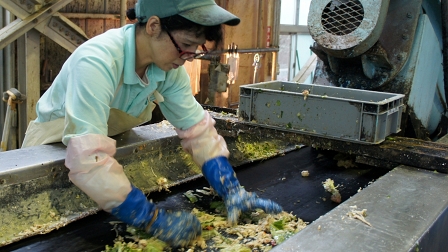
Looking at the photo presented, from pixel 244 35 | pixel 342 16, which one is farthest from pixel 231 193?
pixel 244 35

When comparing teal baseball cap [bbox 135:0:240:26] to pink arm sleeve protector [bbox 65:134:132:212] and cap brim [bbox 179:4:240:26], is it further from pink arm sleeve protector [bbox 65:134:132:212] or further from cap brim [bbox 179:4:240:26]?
pink arm sleeve protector [bbox 65:134:132:212]

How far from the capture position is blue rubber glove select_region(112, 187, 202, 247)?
1752mm

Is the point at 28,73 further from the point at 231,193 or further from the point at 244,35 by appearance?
the point at 244,35

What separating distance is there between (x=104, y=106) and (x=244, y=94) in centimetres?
135

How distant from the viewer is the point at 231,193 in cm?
225

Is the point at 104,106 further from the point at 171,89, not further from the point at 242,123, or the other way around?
the point at 242,123

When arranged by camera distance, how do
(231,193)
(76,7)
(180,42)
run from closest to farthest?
1. (180,42)
2. (231,193)
3. (76,7)

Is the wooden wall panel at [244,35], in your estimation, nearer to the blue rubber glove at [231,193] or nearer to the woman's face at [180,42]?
the blue rubber glove at [231,193]

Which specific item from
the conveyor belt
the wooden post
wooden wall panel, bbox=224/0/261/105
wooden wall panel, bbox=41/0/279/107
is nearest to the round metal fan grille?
the conveyor belt

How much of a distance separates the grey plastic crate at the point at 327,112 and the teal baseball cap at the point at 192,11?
3.28 ft

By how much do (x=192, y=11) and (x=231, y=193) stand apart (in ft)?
3.02

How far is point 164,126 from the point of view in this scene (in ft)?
9.73

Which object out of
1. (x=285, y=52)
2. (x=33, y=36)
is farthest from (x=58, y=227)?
(x=285, y=52)

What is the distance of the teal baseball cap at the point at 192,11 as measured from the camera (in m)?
Answer: 1.83
